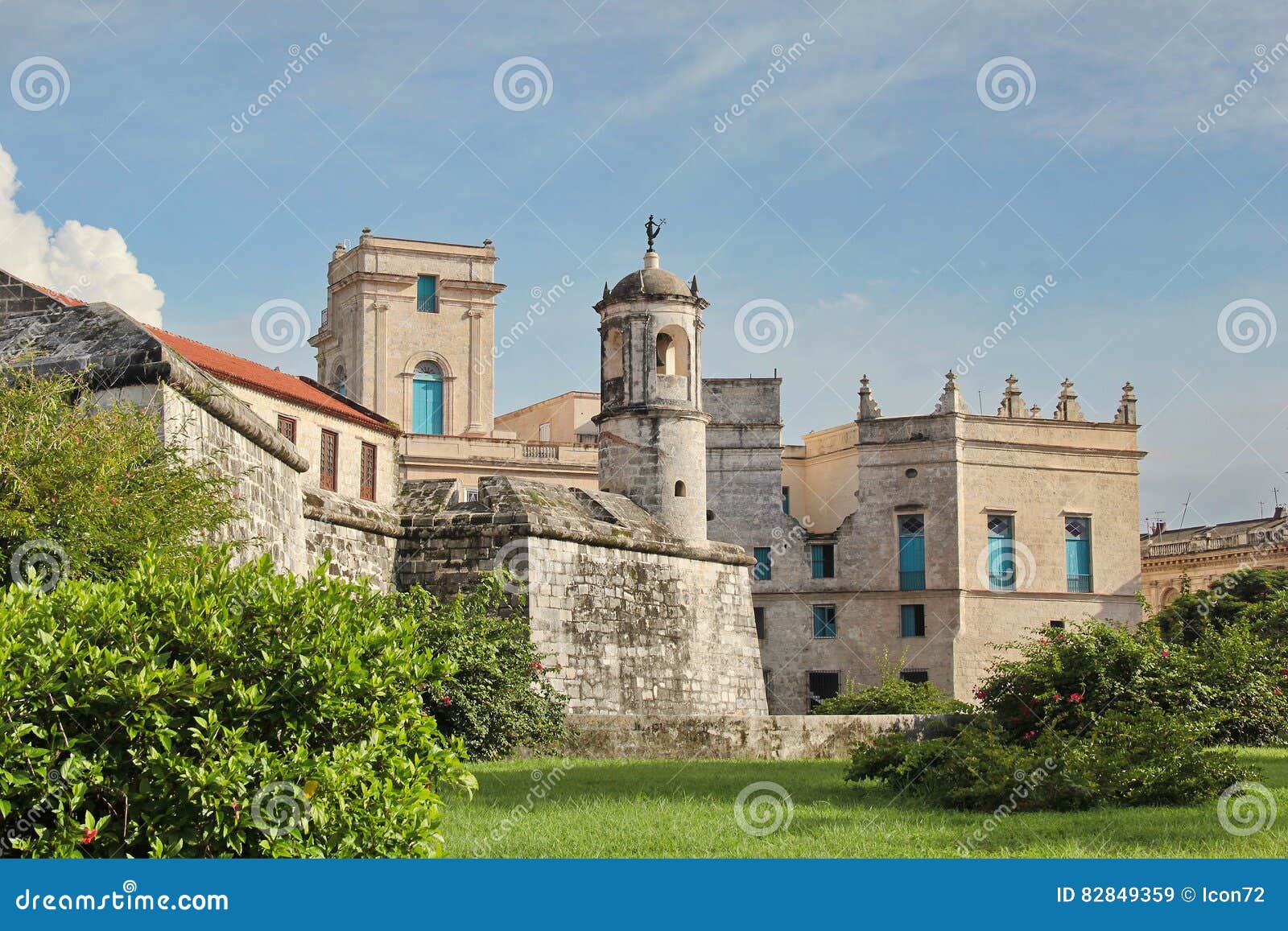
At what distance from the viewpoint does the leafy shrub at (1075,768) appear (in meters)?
10.5

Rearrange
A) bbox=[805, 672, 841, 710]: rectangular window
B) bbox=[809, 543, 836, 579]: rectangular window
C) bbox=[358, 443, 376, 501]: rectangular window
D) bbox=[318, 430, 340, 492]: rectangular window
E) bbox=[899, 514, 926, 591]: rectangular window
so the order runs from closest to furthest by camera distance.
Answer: bbox=[318, 430, 340, 492]: rectangular window
bbox=[358, 443, 376, 501]: rectangular window
bbox=[805, 672, 841, 710]: rectangular window
bbox=[899, 514, 926, 591]: rectangular window
bbox=[809, 543, 836, 579]: rectangular window

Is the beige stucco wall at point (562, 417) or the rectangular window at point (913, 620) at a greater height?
the beige stucco wall at point (562, 417)

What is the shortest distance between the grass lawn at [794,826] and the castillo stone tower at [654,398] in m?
9.76

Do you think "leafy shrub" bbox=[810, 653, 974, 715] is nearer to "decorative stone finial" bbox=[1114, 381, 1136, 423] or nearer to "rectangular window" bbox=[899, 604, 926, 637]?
"rectangular window" bbox=[899, 604, 926, 637]

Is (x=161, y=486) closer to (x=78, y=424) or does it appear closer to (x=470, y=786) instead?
(x=78, y=424)

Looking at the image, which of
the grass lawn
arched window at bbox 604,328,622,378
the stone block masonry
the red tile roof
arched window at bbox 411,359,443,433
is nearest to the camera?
the grass lawn

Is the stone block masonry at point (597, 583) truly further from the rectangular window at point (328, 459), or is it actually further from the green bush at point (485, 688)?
the rectangular window at point (328, 459)

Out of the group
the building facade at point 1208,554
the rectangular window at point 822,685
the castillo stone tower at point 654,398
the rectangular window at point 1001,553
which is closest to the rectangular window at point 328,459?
the castillo stone tower at point 654,398

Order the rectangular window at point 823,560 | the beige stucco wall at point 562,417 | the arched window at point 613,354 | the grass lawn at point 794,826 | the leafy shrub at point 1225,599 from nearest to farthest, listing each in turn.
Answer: the grass lawn at point 794,826 → the arched window at point 613,354 → the leafy shrub at point 1225,599 → the rectangular window at point 823,560 → the beige stucco wall at point 562,417

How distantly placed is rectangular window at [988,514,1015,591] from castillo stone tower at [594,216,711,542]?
53.9ft

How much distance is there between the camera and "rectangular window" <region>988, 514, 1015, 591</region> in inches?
1455

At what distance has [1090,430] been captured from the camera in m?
38.5

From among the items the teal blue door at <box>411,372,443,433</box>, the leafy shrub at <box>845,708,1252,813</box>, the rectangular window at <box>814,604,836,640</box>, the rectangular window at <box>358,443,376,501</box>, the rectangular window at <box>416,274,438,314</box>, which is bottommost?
the leafy shrub at <box>845,708,1252,813</box>

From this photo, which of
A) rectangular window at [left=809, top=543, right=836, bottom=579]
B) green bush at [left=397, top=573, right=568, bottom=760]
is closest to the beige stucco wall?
rectangular window at [left=809, top=543, right=836, bottom=579]
